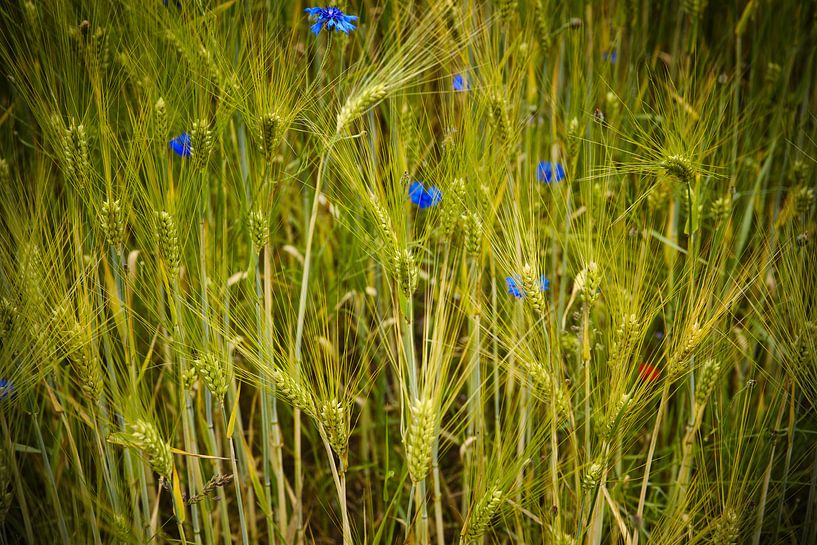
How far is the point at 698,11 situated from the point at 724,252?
799 mm

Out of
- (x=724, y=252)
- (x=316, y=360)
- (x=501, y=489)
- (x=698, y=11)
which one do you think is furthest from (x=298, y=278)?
(x=698, y=11)

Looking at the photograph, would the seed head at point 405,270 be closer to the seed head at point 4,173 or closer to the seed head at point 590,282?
the seed head at point 590,282

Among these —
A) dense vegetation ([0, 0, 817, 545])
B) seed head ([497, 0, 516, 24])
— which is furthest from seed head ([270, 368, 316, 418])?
seed head ([497, 0, 516, 24])

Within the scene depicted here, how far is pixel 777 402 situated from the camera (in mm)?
1499

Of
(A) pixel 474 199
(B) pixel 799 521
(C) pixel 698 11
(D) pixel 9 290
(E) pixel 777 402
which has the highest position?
(C) pixel 698 11

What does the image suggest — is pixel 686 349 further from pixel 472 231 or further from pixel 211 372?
pixel 211 372

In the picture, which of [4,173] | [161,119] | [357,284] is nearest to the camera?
[161,119]

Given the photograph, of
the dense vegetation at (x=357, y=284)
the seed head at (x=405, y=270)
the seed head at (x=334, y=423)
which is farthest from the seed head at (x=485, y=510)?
the seed head at (x=405, y=270)

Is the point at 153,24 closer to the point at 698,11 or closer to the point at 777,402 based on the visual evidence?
the point at 698,11

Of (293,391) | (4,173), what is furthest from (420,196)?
(4,173)

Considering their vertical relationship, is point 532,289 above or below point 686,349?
above

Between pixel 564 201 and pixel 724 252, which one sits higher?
pixel 564 201

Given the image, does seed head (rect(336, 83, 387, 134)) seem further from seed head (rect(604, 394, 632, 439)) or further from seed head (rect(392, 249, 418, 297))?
seed head (rect(604, 394, 632, 439))

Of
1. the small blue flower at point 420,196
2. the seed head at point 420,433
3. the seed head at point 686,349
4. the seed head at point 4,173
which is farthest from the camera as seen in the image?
the small blue flower at point 420,196
